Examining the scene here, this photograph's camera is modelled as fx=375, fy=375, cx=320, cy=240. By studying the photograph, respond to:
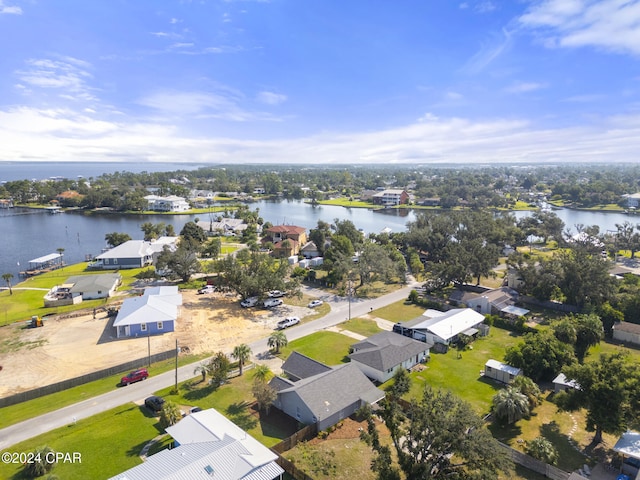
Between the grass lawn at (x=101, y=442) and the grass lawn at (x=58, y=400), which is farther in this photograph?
the grass lawn at (x=58, y=400)

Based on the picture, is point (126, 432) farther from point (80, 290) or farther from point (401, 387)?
point (80, 290)

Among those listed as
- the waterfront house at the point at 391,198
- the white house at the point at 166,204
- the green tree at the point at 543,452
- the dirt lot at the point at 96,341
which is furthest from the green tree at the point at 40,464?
the waterfront house at the point at 391,198

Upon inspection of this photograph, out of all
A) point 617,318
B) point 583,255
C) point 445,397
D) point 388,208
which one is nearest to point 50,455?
point 445,397

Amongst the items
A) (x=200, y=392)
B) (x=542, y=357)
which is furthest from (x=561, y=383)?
(x=200, y=392)

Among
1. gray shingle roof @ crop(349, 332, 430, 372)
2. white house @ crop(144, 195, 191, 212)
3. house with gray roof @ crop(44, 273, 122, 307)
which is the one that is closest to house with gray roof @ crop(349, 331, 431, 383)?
gray shingle roof @ crop(349, 332, 430, 372)

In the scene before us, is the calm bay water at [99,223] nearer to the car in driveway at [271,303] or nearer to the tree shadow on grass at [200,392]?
the car in driveway at [271,303]

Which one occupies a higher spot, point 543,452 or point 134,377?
point 543,452
